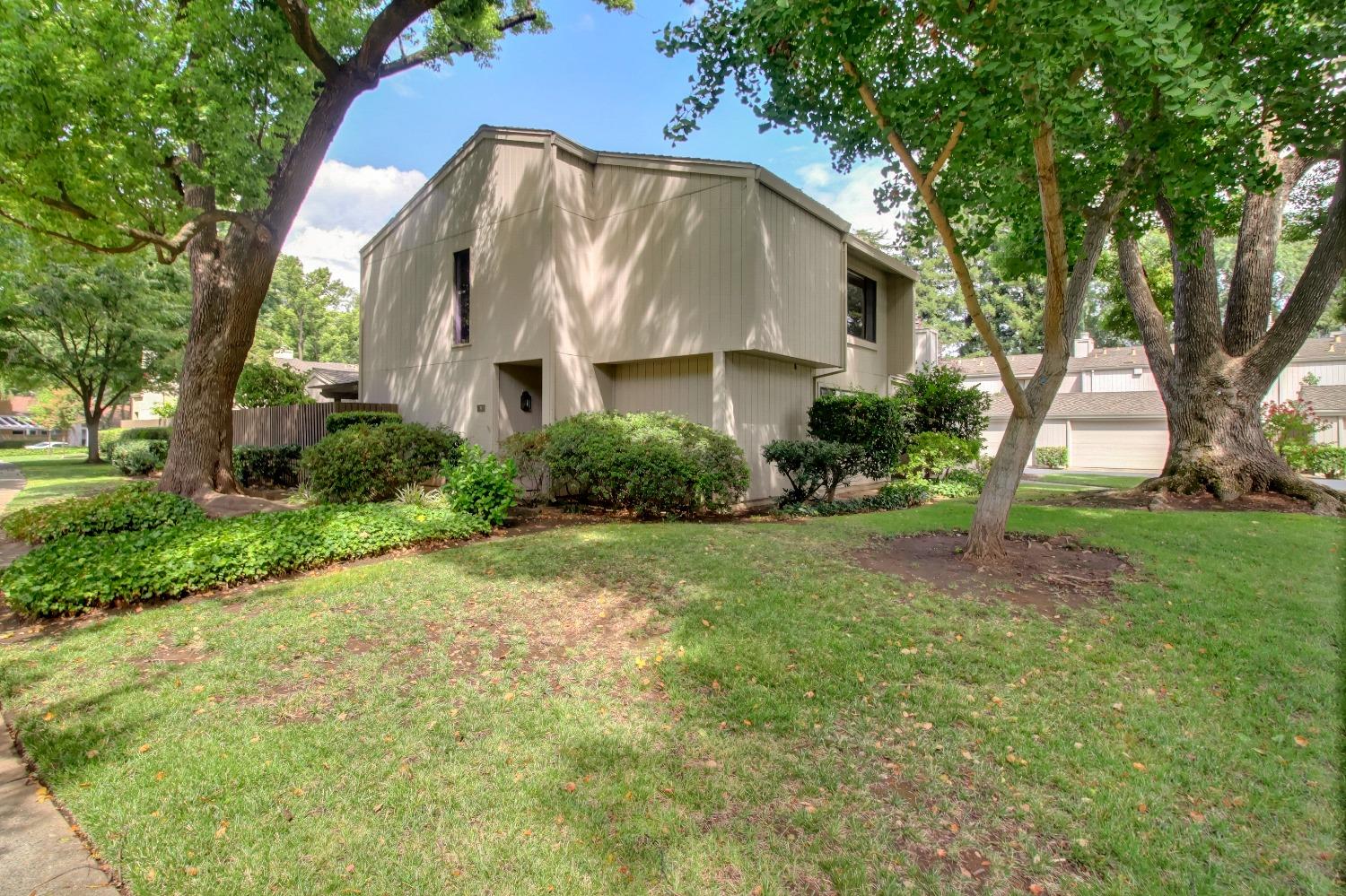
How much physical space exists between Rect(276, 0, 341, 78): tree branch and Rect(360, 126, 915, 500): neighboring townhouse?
3017 millimetres

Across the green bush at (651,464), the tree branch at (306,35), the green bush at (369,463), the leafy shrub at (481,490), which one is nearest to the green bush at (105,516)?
the green bush at (369,463)

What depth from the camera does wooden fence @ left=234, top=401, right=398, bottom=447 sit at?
526 inches

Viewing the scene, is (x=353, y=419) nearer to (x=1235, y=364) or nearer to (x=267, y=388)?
(x=267, y=388)

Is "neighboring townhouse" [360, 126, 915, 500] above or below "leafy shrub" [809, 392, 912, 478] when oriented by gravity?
above

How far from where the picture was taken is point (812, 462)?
9922mm

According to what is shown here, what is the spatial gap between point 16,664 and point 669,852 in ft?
15.4

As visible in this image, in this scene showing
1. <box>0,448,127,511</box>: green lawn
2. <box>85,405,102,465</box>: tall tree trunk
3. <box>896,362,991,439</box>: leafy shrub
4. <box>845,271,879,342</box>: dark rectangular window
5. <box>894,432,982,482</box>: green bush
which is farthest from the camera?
<box>85,405,102,465</box>: tall tree trunk

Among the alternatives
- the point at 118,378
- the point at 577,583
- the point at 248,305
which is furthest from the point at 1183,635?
the point at 118,378

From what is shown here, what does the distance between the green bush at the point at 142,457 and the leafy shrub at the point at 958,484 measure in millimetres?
19120

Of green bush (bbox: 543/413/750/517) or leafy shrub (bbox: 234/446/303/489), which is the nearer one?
green bush (bbox: 543/413/750/517)

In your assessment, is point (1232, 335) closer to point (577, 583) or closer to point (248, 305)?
point (577, 583)

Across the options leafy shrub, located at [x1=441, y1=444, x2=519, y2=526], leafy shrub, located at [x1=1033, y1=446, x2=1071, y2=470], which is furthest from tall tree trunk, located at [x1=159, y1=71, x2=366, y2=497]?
leafy shrub, located at [x1=1033, y1=446, x2=1071, y2=470]

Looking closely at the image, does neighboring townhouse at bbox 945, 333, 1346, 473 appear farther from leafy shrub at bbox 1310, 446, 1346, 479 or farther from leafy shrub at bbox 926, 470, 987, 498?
leafy shrub at bbox 926, 470, 987, 498

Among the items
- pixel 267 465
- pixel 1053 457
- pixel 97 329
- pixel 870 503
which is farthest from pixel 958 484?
pixel 97 329
